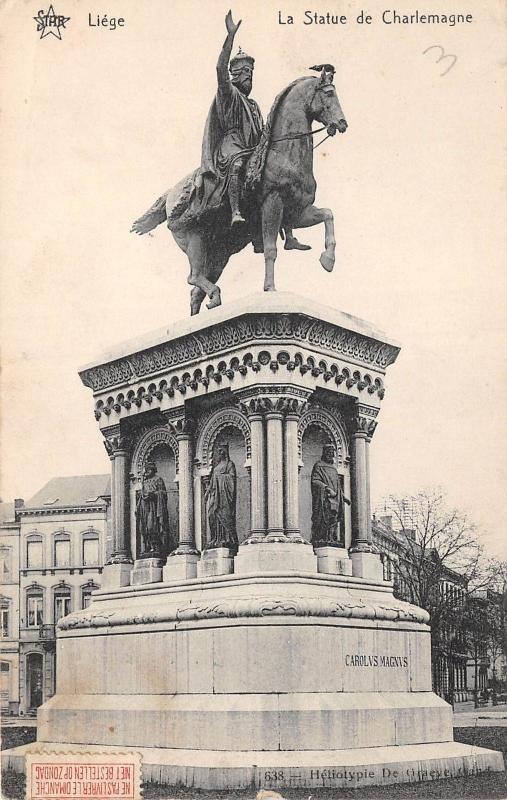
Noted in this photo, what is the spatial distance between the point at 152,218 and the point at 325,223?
353 centimetres

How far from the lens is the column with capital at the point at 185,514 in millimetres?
17594

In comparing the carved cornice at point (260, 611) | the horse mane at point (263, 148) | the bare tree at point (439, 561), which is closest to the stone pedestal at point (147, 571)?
the carved cornice at point (260, 611)

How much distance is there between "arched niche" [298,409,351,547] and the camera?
17.3 meters

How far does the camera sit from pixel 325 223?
18.5 m

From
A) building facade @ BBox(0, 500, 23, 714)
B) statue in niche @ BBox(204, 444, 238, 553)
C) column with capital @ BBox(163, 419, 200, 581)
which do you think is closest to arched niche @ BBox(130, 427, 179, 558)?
column with capital @ BBox(163, 419, 200, 581)

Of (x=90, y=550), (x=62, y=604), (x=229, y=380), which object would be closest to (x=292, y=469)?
(x=229, y=380)

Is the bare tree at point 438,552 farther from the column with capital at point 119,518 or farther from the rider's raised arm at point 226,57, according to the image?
the rider's raised arm at point 226,57

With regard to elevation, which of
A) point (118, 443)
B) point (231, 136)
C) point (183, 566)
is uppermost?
point (231, 136)

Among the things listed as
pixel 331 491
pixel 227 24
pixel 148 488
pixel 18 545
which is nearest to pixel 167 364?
pixel 148 488

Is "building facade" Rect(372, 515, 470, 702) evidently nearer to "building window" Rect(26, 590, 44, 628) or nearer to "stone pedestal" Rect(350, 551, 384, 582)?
"building window" Rect(26, 590, 44, 628)

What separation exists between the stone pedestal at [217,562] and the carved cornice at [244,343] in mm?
2732

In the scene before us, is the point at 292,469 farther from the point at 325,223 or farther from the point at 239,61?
the point at 239,61

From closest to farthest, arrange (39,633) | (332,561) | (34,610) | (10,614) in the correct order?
1. (332,561)
2. (10,614)
3. (39,633)
4. (34,610)

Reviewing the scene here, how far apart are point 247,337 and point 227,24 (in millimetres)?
4381
